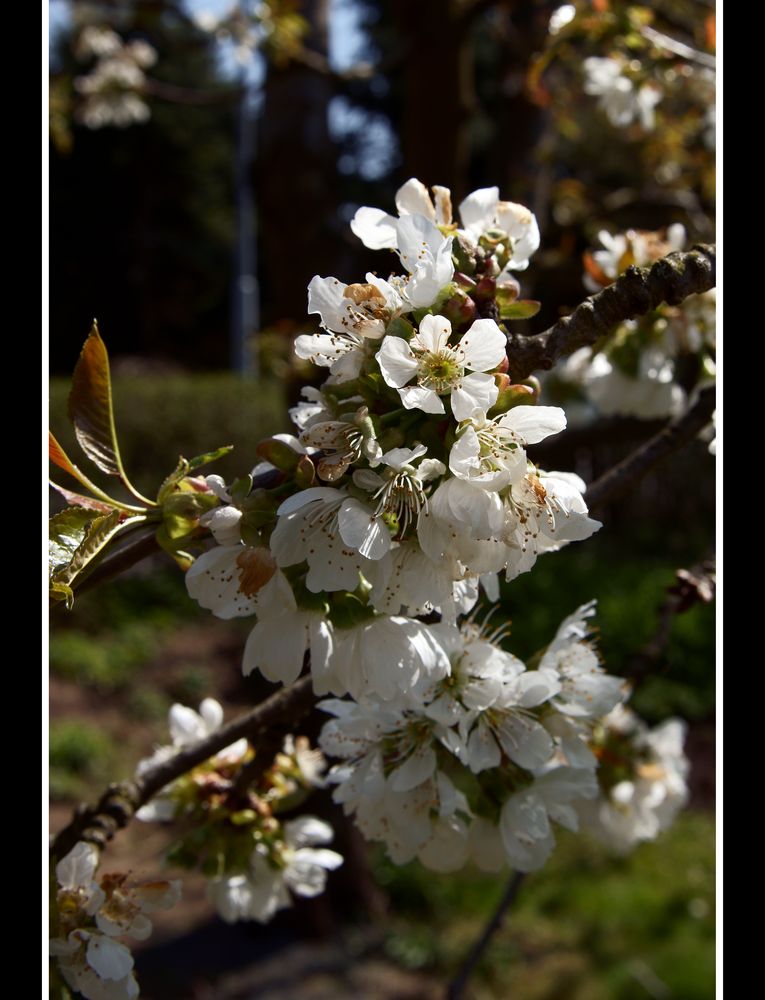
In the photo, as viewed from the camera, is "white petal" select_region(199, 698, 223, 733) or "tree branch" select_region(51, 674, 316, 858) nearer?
"tree branch" select_region(51, 674, 316, 858)

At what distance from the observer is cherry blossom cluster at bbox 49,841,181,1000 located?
746 millimetres

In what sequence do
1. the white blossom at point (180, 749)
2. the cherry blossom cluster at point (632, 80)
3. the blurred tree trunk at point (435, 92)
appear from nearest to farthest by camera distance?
the white blossom at point (180, 749), the cherry blossom cluster at point (632, 80), the blurred tree trunk at point (435, 92)

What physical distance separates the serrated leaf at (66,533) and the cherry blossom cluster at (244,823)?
389 millimetres

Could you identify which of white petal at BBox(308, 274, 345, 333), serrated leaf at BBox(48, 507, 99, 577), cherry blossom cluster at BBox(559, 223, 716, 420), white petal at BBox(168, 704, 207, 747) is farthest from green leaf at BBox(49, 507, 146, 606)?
cherry blossom cluster at BBox(559, 223, 716, 420)

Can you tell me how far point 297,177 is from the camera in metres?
2.86

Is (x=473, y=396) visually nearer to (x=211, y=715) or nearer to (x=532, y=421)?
(x=532, y=421)

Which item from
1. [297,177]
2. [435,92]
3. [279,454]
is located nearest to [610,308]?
[279,454]

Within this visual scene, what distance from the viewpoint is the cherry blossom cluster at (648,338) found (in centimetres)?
115

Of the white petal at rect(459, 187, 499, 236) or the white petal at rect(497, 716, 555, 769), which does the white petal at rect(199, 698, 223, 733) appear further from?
the white petal at rect(459, 187, 499, 236)

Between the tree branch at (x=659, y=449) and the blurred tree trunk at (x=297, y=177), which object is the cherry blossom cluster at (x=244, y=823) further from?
the blurred tree trunk at (x=297, y=177)

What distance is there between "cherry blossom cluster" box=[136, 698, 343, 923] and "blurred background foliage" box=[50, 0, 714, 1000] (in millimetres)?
495

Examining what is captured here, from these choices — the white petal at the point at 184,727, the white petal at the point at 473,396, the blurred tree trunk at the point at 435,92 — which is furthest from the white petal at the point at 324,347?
the blurred tree trunk at the point at 435,92
